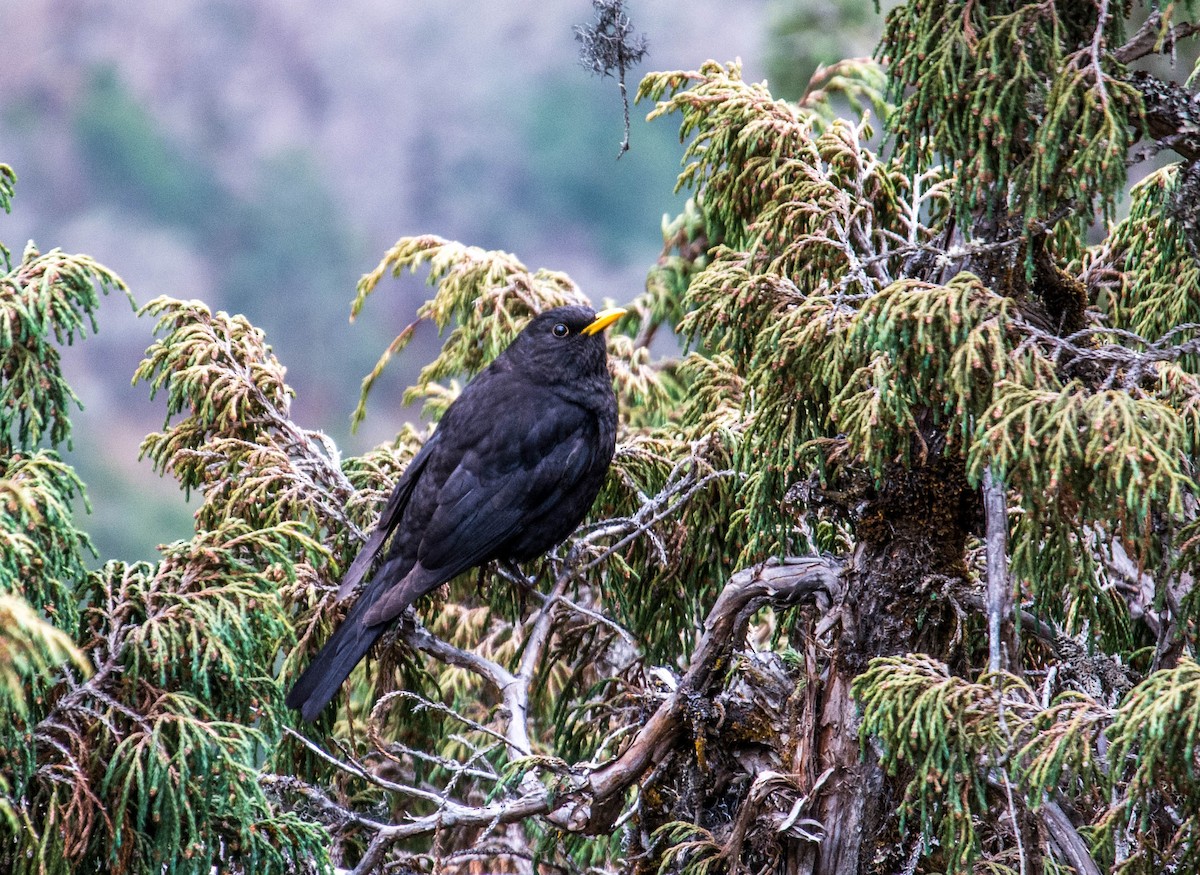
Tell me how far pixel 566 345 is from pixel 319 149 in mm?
7727

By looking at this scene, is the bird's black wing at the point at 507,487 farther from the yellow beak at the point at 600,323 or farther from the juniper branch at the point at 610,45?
the juniper branch at the point at 610,45

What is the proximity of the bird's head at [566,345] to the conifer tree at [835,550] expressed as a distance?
61cm

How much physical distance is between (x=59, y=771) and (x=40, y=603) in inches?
13.2

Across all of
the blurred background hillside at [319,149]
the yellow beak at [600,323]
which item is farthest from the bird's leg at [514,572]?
the blurred background hillside at [319,149]

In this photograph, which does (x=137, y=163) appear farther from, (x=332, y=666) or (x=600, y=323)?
(x=332, y=666)

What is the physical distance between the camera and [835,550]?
342cm

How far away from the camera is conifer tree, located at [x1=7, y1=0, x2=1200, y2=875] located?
2.12 meters

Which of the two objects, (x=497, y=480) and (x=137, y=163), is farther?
(x=137, y=163)

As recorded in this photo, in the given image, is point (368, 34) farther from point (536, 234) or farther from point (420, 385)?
point (420, 385)

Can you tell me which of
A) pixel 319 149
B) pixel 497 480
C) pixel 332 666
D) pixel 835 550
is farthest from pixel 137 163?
pixel 835 550

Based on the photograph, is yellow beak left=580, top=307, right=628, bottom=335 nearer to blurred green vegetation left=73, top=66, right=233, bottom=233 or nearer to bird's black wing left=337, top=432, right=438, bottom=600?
bird's black wing left=337, top=432, right=438, bottom=600

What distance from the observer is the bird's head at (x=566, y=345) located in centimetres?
409

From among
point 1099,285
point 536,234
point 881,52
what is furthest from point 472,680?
point 536,234

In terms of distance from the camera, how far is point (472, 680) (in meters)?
4.88
